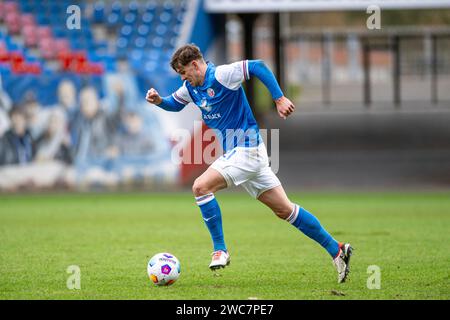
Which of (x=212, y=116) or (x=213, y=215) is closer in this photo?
(x=213, y=215)

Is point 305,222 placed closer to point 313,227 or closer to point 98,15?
point 313,227

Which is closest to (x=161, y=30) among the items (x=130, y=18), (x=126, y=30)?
(x=126, y=30)

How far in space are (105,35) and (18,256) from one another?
46.4 ft

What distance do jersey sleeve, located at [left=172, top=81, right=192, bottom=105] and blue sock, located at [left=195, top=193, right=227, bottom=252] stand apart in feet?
3.66

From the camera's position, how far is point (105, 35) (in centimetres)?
2342

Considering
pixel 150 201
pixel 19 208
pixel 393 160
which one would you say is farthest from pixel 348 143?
pixel 19 208

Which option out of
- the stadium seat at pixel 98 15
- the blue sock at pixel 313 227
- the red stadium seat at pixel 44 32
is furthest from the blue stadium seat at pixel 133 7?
the blue sock at pixel 313 227

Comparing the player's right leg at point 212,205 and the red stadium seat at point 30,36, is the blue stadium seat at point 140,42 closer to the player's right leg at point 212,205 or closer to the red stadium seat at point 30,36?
the red stadium seat at point 30,36

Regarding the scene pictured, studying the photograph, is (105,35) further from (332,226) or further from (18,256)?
(18,256)

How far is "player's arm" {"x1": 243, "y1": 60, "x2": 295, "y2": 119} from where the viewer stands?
7879mm

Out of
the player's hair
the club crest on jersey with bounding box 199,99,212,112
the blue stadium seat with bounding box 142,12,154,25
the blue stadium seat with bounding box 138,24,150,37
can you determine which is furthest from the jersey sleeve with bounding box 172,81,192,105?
the blue stadium seat with bounding box 142,12,154,25

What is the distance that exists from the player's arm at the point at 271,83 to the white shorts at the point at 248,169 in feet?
1.63

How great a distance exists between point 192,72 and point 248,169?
1.06m

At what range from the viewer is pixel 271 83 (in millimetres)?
8047
